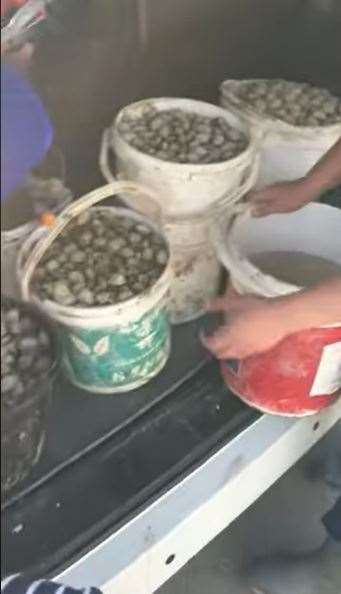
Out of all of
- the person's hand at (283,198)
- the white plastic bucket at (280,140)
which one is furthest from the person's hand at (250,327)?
the white plastic bucket at (280,140)

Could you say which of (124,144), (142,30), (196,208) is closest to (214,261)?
(196,208)

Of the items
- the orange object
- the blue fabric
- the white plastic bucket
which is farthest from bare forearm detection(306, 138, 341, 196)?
the blue fabric

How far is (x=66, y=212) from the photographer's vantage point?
2.57ft

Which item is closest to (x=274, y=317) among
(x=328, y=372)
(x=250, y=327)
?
(x=250, y=327)

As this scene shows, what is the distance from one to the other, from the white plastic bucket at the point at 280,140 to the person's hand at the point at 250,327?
0.96 ft

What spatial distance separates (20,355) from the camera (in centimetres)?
72

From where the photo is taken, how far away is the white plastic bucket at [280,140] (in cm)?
112

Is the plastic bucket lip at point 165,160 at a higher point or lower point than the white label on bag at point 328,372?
higher

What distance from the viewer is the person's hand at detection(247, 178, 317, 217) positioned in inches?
39.0

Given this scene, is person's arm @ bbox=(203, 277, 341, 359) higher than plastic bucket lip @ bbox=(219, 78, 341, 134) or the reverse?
the reverse

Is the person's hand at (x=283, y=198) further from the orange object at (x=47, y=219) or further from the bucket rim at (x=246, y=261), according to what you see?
the orange object at (x=47, y=219)

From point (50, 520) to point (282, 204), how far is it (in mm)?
426

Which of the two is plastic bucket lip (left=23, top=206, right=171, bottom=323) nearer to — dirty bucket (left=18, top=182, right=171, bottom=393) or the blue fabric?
dirty bucket (left=18, top=182, right=171, bottom=393)

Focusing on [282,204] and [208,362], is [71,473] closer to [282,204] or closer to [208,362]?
[208,362]
